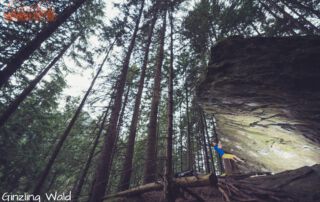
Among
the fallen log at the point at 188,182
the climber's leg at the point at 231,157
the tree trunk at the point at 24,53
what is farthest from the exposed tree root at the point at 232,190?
the tree trunk at the point at 24,53

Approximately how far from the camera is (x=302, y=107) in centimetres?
522

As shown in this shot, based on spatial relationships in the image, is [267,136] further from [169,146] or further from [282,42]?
[169,146]

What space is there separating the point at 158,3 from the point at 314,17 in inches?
460

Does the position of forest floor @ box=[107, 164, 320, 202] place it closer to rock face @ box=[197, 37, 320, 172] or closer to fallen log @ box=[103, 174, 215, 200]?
fallen log @ box=[103, 174, 215, 200]

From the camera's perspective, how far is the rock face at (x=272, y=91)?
4.83 meters

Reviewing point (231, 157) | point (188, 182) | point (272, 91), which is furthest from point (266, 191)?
point (231, 157)

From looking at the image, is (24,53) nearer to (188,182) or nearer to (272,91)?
(188,182)

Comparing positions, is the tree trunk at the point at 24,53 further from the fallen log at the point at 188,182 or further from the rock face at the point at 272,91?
the rock face at the point at 272,91

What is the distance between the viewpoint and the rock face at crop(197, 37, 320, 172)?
4832 mm

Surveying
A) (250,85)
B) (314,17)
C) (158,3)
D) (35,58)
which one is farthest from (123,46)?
(314,17)

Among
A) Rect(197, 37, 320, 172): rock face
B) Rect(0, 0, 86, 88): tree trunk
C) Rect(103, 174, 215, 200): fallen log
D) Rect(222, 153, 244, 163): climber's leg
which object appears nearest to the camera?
Rect(103, 174, 215, 200): fallen log

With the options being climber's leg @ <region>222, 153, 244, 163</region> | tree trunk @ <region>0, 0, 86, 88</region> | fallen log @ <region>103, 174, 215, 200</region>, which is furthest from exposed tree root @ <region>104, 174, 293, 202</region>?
tree trunk @ <region>0, 0, 86, 88</region>

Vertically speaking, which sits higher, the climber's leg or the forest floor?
the climber's leg

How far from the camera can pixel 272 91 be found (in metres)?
5.41
